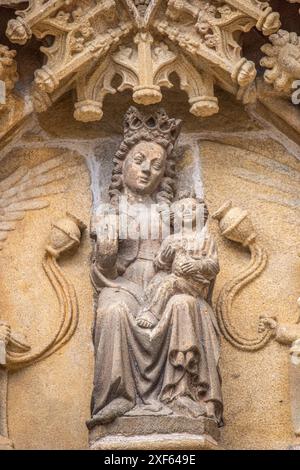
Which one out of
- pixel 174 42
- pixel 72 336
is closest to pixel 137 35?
pixel 174 42

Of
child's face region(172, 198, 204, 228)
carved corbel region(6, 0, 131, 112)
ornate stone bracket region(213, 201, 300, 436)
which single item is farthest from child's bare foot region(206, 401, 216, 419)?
carved corbel region(6, 0, 131, 112)

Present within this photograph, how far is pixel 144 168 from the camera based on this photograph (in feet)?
27.3

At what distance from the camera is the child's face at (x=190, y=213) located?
26.9 ft

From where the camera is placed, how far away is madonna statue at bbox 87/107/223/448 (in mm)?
7781

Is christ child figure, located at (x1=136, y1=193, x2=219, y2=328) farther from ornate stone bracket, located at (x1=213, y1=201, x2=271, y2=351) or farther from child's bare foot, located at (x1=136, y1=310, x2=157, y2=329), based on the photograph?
ornate stone bracket, located at (x1=213, y1=201, x2=271, y2=351)

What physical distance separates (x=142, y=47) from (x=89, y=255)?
0.95 meters

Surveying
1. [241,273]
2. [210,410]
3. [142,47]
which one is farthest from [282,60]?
[210,410]

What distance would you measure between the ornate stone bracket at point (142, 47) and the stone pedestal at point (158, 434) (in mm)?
1481

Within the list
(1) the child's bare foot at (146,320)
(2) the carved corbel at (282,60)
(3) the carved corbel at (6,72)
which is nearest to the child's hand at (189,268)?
(1) the child's bare foot at (146,320)

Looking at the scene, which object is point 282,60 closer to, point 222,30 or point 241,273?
point 222,30

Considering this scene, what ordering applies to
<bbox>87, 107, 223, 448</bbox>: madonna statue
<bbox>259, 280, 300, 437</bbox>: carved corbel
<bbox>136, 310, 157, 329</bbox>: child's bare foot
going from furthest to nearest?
<bbox>259, 280, 300, 437</bbox>: carved corbel, <bbox>136, 310, 157, 329</bbox>: child's bare foot, <bbox>87, 107, 223, 448</bbox>: madonna statue

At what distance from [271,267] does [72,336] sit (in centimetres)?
94

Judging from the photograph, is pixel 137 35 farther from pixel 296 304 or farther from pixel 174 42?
pixel 296 304

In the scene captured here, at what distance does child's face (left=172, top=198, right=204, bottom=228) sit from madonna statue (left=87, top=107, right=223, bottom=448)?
2 centimetres
